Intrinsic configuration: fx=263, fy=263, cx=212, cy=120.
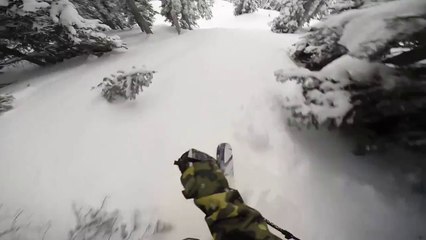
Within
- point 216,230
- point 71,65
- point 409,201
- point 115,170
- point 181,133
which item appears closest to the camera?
Result: point 216,230

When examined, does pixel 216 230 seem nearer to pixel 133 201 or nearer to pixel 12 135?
pixel 133 201

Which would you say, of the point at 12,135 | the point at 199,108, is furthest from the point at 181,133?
the point at 12,135

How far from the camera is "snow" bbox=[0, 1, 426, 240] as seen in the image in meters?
2.72

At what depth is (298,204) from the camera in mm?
2830

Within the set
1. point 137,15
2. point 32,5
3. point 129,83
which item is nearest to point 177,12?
point 137,15

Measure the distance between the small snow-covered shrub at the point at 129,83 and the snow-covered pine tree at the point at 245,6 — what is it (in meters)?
19.0

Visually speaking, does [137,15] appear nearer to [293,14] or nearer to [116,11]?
[116,11]

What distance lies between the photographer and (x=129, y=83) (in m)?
4.04

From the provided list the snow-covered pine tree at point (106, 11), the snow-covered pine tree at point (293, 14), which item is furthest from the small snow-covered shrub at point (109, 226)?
the snow-covered pine tree at point (293, 14)

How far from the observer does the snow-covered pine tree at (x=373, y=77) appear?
2.46 meters

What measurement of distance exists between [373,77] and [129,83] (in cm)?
323

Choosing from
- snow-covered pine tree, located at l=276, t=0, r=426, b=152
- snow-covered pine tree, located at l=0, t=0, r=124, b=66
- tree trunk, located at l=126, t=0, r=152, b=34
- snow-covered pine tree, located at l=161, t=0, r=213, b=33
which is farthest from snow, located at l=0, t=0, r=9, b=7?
snow-covered pine tree, located at l=276, t=0, r=426, b=152

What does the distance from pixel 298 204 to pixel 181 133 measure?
5.69ft

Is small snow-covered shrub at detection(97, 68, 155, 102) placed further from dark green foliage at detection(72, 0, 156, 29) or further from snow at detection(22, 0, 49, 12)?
dark green foliage at detection(72, 0, 156, 29)
